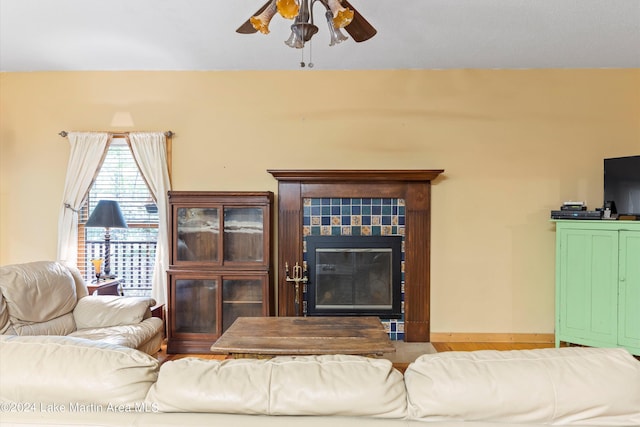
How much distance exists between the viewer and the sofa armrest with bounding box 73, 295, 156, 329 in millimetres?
3021

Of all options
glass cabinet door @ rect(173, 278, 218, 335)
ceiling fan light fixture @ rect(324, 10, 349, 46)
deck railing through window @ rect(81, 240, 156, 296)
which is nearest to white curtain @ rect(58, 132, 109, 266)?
deck railing through window @ rect(81, 240, 156, 296)

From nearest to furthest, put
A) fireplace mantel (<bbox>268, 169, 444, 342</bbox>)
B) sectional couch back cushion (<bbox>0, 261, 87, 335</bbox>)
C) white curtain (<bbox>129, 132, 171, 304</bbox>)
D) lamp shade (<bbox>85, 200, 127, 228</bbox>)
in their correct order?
sectional couch back cushion (<bbox>0, 261, 87, 335</bbox>) → lamp shade (<bbox>85, 200, 127, 228</bbox>) → fireplace mantel (<bbox>268, 169, 444, 342</bbox>) → white curtain (<bbox>129, 132, 171, 304</bbox>)

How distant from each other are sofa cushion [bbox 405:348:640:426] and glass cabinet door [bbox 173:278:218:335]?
2.96 metres

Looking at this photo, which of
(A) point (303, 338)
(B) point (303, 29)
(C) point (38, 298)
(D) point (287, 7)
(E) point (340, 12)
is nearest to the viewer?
(D) point (287, 7)

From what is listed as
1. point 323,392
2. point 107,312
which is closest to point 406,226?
point 107,312

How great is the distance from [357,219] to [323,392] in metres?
2.95

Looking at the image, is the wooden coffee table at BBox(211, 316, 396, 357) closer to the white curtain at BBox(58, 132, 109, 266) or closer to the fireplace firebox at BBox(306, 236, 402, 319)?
the fireplace firebox at BBox(306, 236, 402, 319)

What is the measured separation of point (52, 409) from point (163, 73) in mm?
3707

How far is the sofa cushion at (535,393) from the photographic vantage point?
3.18 feet

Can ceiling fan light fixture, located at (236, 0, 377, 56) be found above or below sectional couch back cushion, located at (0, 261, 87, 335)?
above

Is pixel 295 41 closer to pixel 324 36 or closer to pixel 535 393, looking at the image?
pixel 324 36

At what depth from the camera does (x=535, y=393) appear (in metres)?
0.98

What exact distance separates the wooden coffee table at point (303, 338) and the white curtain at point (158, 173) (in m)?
1.44

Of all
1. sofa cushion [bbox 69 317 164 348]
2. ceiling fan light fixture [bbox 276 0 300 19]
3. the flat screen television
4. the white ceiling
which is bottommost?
sofa cushion [bbox 69 317 164 348]
